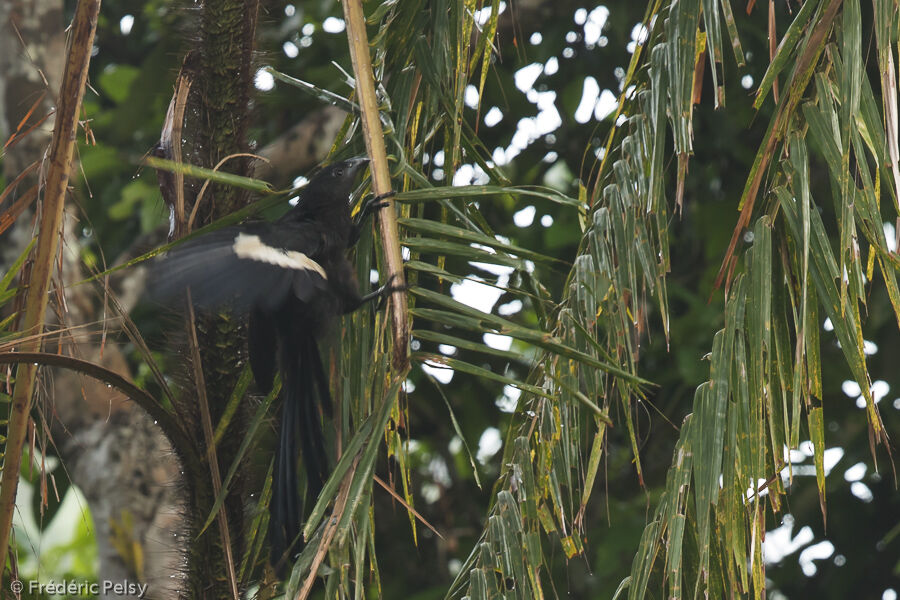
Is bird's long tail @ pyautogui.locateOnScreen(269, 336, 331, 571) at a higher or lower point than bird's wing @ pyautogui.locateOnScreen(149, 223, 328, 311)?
lower

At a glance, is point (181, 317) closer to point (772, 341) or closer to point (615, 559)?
point (772, 341)

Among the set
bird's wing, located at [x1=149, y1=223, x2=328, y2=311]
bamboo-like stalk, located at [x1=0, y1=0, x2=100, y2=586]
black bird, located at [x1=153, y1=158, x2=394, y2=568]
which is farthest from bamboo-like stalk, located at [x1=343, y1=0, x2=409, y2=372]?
bamboo-like stalk, located at [x1=0, y1=0, x2=100, y2=586]

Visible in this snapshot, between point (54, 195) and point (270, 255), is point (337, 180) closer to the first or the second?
point (270, 255)

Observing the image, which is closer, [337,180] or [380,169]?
[380,169]

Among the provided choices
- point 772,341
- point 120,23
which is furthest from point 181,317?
point 120,23

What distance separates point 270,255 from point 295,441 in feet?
0.93

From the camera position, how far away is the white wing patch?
1382 millimetres

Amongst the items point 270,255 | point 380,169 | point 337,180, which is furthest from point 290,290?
point 380,169

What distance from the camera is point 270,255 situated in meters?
1.45

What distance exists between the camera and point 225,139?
1.63 meters

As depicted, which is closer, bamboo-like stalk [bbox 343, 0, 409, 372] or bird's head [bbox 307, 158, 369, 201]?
bamboo-like stalk [bbox 343, 0, 409, 372]

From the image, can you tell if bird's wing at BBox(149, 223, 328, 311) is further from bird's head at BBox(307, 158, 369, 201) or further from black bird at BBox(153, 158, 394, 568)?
bird's head at BBox(307, 158, 369, 201)

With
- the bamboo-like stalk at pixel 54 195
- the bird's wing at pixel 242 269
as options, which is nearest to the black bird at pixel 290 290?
the bird's wing at pixel 242 269

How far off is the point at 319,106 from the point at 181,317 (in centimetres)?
196
